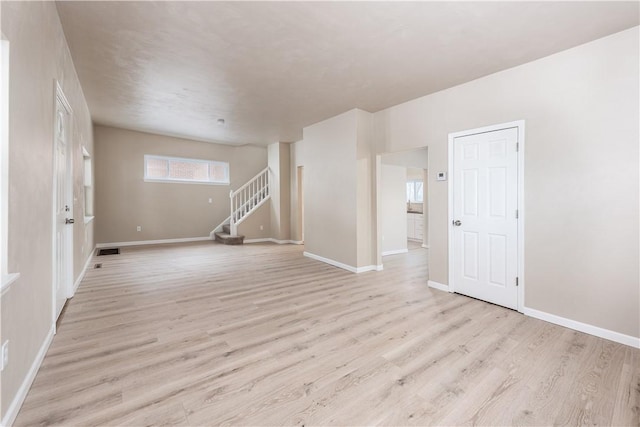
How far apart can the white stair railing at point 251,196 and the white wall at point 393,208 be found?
3715mm

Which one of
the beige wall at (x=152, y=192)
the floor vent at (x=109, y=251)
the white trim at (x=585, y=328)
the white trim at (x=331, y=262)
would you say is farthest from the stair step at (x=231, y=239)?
the white trim at (x=585, y=328)

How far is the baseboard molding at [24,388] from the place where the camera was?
4.90 feet

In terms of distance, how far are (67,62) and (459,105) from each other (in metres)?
4.52

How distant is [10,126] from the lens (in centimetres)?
159

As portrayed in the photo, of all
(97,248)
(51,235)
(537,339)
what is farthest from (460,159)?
(97,248)

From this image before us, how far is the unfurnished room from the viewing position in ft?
5.67

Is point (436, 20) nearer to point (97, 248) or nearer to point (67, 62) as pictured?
point (67, 62)

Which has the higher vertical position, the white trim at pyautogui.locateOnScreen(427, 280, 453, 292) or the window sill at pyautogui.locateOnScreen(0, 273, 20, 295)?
the window sill at pyautogui.locateOnScreen(0, 273, 20, 295)

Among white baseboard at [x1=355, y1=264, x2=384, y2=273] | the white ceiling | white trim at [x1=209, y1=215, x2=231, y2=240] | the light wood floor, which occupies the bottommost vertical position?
the light wood floor

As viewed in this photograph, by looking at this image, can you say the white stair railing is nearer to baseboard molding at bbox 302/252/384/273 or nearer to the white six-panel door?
baseboard molding at bbox 302/252/384/273

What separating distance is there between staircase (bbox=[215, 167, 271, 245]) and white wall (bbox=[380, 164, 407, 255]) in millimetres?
3710

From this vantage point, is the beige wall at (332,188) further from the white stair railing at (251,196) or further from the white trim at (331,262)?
the white stair railing at (251,196)

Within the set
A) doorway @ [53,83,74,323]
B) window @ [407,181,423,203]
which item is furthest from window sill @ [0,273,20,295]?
window @ [407,181,423,203]

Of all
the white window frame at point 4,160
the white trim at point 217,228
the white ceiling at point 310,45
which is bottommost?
the white trim at point 217,228
